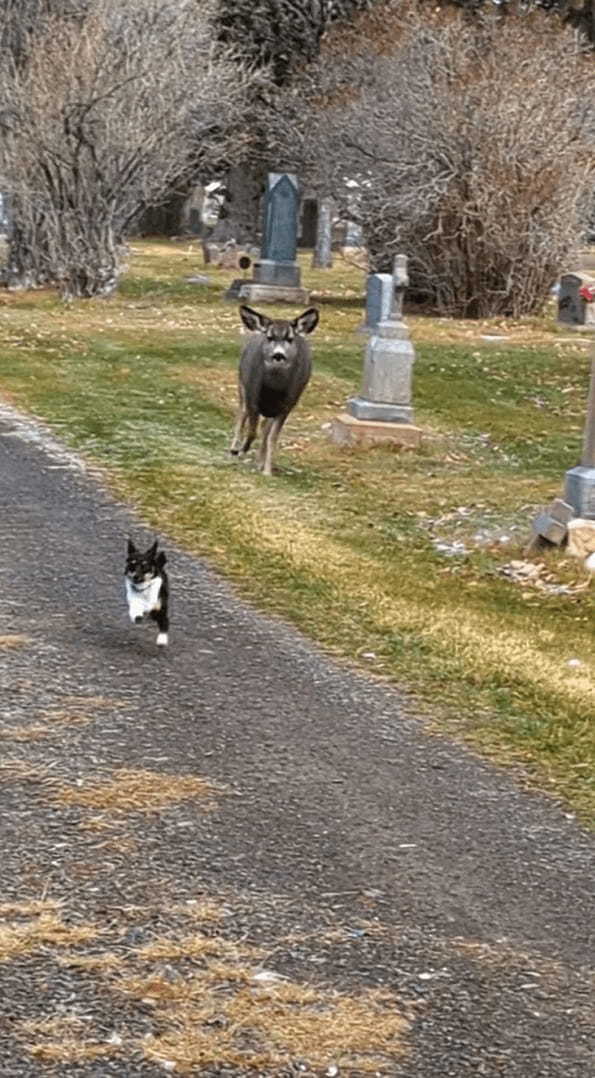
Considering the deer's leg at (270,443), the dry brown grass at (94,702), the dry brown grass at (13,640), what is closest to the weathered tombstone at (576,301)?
Answer: the deer's leg at (270,443)

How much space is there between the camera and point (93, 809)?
7684 millimetres

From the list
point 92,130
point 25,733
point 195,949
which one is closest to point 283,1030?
point 195,949

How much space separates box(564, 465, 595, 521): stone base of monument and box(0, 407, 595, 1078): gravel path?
3419mm

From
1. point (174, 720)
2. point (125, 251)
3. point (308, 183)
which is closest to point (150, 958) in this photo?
point (174, 720)

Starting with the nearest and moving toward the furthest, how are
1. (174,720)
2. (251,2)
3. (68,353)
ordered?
1. (174,720)
2. (68,353)
3. (251,2)

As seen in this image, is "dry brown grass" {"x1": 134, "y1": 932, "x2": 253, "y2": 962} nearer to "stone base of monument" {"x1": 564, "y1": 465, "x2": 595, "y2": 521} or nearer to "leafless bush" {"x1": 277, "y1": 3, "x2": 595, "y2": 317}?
"stone base of monument" {"x1": 564, "y1": 465, "x2": 595, "y2": 521}

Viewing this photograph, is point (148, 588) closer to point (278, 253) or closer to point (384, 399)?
point (384, 399)

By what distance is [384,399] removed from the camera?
19.3 metres

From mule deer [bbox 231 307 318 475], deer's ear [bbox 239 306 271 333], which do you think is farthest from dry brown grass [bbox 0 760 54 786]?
deer's ear [bbox 239 306 271 333]

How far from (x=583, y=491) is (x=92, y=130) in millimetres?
22169

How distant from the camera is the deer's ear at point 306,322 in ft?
55.6

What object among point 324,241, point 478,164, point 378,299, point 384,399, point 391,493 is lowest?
point 391,493

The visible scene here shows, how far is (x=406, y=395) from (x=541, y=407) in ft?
15.8

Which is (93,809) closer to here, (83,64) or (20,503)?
(20,503)
